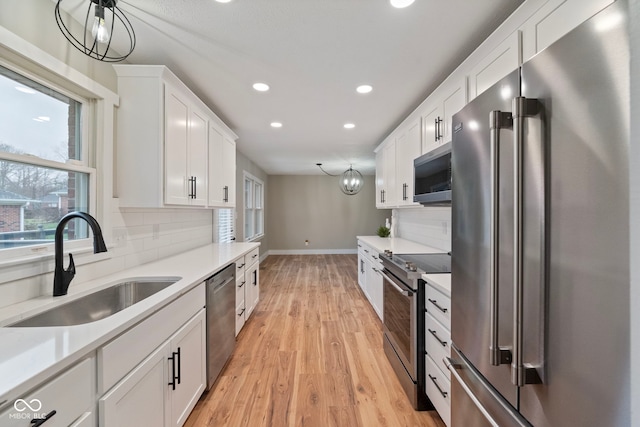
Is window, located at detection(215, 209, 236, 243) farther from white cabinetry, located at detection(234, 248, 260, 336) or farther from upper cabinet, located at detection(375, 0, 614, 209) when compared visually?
upper cabinet, located at detection(375, 0, 614, 209)

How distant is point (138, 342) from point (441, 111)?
263cm

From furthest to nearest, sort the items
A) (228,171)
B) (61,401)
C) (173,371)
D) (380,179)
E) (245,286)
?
1. (380,179)
2. (228,171)
3. (245,286)
4. (173,371)
5. (61,401)

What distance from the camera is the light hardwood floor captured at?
71.3 inches

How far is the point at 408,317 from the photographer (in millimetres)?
1965

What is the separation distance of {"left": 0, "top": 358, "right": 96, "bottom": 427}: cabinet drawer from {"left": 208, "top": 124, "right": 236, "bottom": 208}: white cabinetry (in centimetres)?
217

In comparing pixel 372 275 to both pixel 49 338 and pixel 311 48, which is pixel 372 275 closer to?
pixel 311 48

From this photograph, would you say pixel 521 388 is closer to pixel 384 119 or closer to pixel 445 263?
pixel 445 263

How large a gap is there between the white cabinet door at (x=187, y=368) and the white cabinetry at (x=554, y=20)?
2.44 metres

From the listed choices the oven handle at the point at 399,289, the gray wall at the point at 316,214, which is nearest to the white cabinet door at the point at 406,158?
the oven handle at the point at 399,289

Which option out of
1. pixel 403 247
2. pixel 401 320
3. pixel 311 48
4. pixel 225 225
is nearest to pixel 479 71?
pixel 311 48

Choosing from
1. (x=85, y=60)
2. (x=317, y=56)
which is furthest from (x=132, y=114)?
(x=317, y=56)

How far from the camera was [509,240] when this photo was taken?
862 mm

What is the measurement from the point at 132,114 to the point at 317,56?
1.45 metres

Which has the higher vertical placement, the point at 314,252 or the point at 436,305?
the point at 436,305
